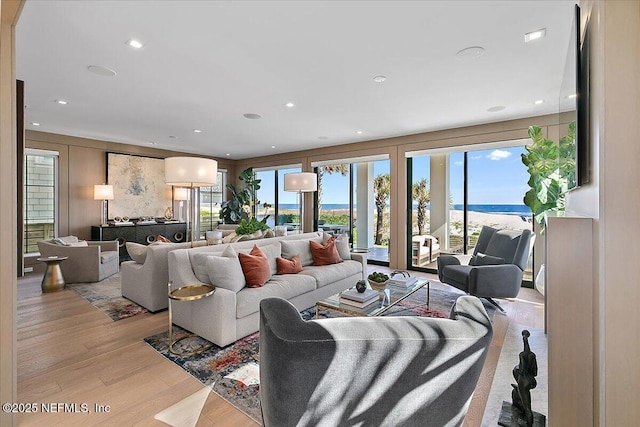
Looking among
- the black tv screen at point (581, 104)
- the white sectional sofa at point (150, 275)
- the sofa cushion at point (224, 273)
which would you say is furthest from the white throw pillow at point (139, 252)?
the black tv screen at point (581, 104)

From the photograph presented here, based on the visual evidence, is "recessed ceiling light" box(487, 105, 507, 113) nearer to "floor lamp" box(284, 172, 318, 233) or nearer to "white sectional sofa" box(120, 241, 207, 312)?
"floor lamp" box(284, 172, 318, 233)

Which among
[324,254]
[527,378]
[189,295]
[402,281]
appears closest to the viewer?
[527,378]

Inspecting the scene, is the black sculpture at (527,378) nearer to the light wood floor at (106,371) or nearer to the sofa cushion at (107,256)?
the light wood floor at (106,371)

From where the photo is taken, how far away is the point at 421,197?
19.5 ft

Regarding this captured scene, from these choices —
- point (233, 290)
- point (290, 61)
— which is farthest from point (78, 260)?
point (290, 61)

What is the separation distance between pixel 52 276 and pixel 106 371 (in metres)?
3.03

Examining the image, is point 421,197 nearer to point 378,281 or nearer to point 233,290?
point 378,281

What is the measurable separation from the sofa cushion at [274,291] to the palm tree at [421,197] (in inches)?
128

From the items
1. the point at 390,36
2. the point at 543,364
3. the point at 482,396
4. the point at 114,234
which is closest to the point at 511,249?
the point at 543,364

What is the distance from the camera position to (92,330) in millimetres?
2992

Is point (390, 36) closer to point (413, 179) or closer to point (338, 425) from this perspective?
point (338, 425)

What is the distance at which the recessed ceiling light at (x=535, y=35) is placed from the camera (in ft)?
7.64

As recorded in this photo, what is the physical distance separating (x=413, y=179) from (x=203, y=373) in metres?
5.02

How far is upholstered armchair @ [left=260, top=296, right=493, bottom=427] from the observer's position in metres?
0.86
